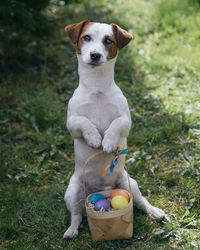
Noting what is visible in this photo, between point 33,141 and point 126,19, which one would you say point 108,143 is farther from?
point 126,19

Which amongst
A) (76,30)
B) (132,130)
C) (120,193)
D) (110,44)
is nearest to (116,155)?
(120,193)

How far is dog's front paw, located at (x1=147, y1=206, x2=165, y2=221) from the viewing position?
3.25m

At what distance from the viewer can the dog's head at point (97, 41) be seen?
288 cm

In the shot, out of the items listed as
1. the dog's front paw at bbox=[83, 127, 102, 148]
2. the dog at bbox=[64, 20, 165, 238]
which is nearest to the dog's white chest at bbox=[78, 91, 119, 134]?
the dog at bbox=[64, 20, 165, 238]

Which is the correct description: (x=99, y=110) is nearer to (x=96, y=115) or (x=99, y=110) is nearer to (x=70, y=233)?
(x=96, y=115)

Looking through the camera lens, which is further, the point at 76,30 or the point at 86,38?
the point at 76,30

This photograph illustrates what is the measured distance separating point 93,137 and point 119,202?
1.92 ft

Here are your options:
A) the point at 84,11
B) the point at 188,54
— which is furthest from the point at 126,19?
the point at 188,54

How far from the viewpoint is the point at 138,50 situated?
6.31m

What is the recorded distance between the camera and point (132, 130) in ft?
15.5

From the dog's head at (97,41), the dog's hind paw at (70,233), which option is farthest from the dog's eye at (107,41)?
the dog's hind paw at (70,233)

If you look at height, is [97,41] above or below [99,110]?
above

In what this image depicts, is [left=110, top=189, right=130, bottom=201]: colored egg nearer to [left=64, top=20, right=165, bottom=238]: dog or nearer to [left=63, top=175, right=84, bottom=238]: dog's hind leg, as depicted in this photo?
[left=64, top=20, right=165, bottom=238]: dog

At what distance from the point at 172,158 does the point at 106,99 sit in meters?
1.47
